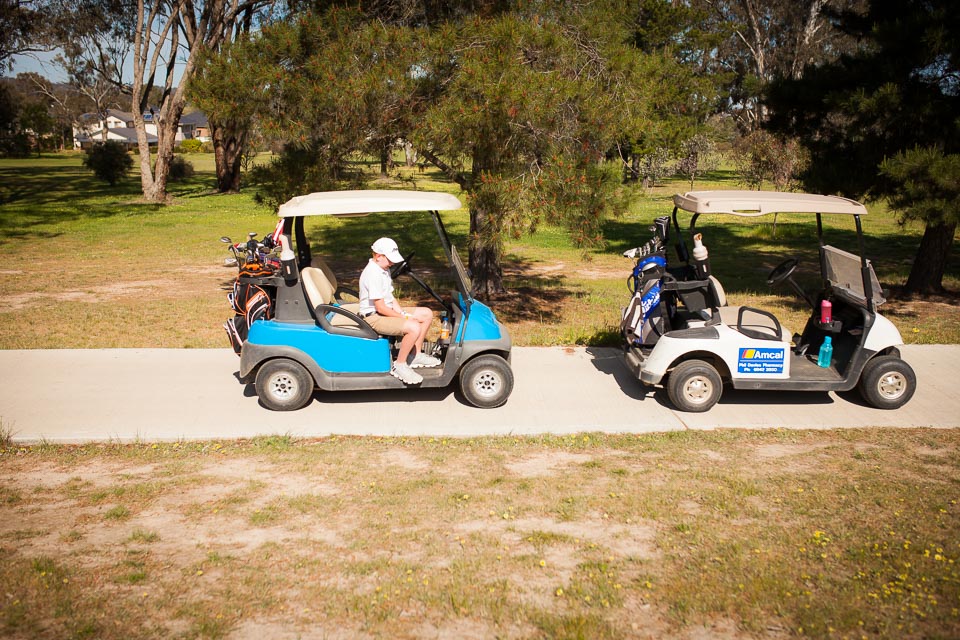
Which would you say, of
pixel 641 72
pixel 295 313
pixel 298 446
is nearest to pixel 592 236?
pixel 641 72

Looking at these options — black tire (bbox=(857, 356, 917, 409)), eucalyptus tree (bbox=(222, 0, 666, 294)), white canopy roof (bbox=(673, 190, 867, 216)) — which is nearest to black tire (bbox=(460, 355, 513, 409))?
eucalyptus tree (bbox=(222, 0, 666, 294))

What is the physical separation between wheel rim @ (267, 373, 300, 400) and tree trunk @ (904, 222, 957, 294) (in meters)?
9.92

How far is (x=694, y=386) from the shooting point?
638cm

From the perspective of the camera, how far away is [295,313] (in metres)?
6.34

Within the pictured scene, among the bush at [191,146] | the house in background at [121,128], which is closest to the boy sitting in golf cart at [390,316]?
the bush at [191,146]

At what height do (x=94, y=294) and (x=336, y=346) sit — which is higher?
(x=336, y=346)

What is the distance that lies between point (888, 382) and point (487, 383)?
3.43 metres

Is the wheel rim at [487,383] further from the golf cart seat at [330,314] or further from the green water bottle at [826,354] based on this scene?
the green water bottle at [826,354]

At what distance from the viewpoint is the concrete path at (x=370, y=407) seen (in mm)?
5992

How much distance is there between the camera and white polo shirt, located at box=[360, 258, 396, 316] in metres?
6.38

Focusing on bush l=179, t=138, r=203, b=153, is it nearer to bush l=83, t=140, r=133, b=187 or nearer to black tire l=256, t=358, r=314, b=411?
bush l=83, t=140, r=133, b=187

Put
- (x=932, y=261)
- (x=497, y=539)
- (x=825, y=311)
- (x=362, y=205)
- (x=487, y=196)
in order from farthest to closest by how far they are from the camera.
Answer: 1. (x=932, y=261)
2. (x=487, y=196)
3. (x=825, y=311)
4. (x=362, y=205)
5. (x=497, y=539)

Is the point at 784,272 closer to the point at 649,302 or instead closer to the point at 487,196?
the point at 649,302

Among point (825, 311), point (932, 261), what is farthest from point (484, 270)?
point (932, 261)
